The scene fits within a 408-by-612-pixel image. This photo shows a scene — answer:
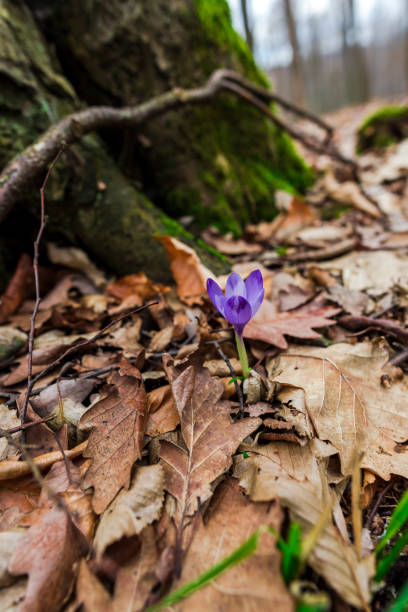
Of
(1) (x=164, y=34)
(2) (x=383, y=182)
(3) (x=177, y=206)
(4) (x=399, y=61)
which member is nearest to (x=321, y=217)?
(2) (x=383, y=182)

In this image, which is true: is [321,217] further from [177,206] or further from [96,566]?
[96,566]

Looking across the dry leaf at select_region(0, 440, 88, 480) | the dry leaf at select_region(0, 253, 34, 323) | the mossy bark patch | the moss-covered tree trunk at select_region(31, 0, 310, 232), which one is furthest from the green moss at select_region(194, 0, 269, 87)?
the dry leaf at select_region(0, 440, 88, 480)

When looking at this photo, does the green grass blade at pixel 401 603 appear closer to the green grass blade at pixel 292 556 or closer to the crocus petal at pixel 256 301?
the green grass blade at pixel 292 556

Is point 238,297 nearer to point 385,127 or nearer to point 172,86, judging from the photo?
point 172,86

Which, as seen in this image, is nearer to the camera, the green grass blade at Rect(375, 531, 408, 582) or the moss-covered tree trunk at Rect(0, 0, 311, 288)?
the green grass blade at Rect(375, 531, 408, 582)

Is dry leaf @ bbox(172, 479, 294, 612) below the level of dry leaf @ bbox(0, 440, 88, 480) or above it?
below

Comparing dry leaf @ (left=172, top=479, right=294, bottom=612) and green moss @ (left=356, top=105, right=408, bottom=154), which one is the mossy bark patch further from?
green moss @ (left=356, top=105, right=408, bottom=154)
